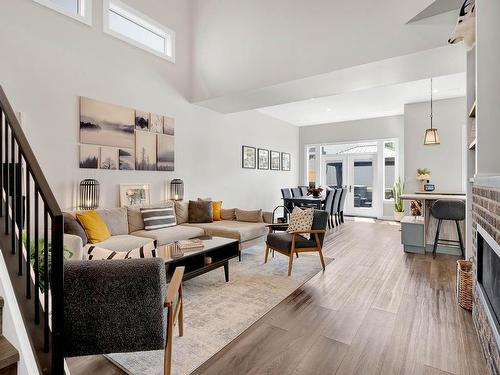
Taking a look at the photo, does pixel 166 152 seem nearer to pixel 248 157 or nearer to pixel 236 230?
pixel 236 230

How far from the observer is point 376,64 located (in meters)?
3.76

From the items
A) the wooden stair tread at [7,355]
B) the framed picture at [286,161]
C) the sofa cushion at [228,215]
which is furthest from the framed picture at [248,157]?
the wooden stair tread at [7,355]

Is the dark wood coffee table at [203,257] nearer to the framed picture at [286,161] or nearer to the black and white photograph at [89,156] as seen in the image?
the black and white photograph at [89,156]

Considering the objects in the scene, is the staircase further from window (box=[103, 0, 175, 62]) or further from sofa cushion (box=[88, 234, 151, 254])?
window (box=[103, 0, 175, 62])

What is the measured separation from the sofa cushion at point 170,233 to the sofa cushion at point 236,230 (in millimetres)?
189

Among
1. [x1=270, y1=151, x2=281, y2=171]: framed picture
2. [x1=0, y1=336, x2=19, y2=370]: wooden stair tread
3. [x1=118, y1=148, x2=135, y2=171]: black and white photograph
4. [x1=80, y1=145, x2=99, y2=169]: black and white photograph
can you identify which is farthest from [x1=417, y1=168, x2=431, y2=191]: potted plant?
[x1=0, y1=336, x2=19, y2=370]: wooden stair tread

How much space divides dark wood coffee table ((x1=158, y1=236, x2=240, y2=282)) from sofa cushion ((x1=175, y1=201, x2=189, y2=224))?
147cm

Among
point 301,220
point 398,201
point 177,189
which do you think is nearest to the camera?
point 301,220

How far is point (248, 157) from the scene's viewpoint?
7609 millimetres

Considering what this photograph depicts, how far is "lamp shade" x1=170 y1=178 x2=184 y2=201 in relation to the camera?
5289 millimetres

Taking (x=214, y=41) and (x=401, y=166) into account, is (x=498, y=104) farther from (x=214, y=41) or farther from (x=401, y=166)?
(x=401, y=166)

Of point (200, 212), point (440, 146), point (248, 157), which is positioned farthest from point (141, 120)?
point (440, 146)

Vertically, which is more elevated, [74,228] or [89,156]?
[89,156]

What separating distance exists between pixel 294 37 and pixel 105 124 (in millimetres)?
3182
